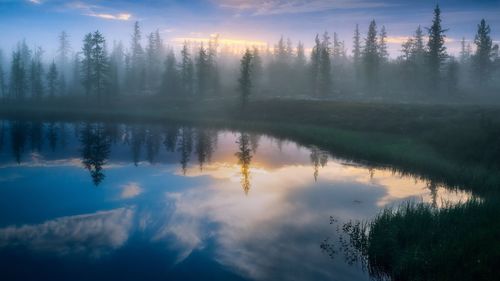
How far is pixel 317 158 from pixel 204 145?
43.4ft

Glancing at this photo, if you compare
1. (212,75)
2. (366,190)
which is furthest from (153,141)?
(212,75)

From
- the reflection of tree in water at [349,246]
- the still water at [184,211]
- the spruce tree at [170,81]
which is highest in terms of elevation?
the spruce tree at [170,81]

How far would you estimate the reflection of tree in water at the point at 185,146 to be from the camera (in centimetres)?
2959

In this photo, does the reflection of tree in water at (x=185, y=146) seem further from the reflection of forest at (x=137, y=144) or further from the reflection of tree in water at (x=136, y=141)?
the reflection of tree in water at (x=136, y=141)

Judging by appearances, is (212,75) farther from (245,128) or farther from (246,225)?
(246,225)

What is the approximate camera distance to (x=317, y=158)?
31.8 meters

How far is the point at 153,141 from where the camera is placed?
134ft

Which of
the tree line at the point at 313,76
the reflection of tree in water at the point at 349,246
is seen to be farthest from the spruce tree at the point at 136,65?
the reflection of tree in water at the point at 349,246

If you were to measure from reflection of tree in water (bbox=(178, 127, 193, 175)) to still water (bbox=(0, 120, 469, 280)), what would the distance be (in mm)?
324

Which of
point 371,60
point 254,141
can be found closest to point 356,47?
point 371,60

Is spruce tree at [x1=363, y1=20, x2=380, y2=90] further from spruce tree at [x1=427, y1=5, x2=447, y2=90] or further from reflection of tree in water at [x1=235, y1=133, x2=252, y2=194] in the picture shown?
reflection of tree in water at [x1=235, y1=133, x2=252, y2=194]

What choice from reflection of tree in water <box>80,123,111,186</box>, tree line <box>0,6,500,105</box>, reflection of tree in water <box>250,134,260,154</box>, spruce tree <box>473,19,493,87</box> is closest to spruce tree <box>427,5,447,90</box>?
tree line <box>0,6,500,105</box>

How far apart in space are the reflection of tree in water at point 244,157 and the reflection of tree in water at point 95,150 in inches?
352

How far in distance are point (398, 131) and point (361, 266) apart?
32.3 metres
